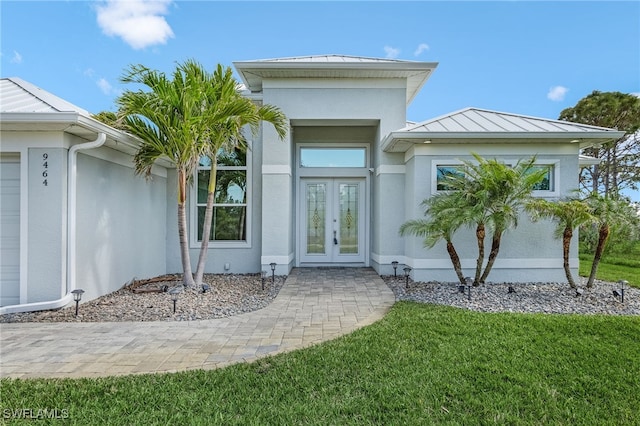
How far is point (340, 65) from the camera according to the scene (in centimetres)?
828

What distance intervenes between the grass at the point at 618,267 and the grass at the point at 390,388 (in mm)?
6046

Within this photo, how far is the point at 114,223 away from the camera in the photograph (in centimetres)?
709

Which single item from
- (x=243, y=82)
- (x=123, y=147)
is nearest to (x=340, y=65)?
(x=243, y=82)

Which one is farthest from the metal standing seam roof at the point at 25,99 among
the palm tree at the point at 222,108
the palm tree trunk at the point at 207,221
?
the palm tree trunk at the point at 207,221

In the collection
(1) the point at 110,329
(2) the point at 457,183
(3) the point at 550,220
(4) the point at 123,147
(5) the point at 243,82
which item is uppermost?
(5) the point at 243,82

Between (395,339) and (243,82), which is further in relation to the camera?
(243,82)

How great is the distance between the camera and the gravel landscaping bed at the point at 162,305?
5.30 m

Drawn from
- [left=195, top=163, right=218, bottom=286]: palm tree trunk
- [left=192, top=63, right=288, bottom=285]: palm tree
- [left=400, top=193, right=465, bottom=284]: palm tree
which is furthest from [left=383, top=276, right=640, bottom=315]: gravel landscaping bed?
[left=192, top=63, right=288, bottom=285]: palm tree

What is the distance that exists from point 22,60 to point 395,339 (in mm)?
10333

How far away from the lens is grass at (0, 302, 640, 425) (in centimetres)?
269

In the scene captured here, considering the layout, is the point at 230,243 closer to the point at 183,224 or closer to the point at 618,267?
the point at 183,224

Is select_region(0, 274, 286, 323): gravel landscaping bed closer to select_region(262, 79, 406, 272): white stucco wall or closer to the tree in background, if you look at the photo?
select_region(262, 79, 406, 272): white stucco wall

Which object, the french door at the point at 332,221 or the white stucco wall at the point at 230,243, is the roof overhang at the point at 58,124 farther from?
the french door at the point at 332,221

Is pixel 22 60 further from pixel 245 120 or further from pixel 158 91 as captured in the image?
pixel 245 120
